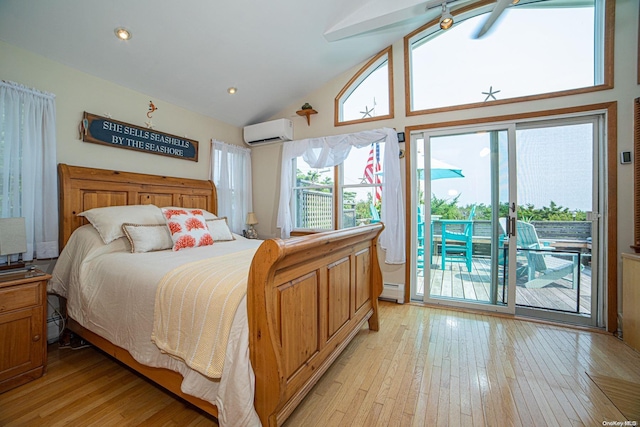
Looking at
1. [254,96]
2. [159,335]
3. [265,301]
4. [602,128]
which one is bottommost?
[159,335]

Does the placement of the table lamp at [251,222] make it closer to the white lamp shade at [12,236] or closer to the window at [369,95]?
the window at [369,95]

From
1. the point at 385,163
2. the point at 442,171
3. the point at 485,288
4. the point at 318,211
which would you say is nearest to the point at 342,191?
the point at 318,211

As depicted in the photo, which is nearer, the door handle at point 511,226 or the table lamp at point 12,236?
the table lamp at point 12,236

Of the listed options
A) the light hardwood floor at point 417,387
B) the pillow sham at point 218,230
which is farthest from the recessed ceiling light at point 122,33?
the light hardwood floor at point 417,387

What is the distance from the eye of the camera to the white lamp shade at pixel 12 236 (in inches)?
65.9

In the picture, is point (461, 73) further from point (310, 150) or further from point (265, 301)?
point (265, 301)

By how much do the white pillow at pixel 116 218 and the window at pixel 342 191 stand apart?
194 cm

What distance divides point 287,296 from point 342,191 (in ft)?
8.35

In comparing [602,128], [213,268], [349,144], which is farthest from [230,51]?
[602,128]

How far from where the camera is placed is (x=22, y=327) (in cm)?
169

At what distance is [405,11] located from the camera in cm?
245

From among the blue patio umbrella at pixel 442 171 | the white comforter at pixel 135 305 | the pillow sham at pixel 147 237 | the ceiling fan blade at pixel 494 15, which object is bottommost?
the white comforter at pixel 135 305

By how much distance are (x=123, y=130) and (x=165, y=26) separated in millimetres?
1110

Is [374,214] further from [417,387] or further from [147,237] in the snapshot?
[147,237]
